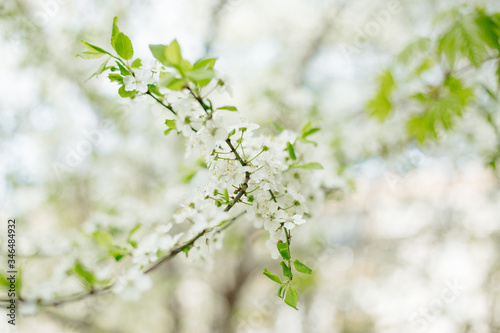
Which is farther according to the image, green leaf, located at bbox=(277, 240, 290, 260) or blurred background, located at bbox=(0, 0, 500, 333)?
blurred background, located at bbox=(0, 0, 500, 333)

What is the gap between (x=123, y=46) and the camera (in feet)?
2.38

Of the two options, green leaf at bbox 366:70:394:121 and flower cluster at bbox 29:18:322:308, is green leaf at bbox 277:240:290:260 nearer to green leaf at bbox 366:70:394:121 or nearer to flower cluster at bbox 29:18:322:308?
flower cluster at bbox 29:18:322:308

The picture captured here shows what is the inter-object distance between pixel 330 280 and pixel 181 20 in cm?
336

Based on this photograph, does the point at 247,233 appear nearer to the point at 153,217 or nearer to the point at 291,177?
the point at 153,217

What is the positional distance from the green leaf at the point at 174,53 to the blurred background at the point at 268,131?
1.28 metres

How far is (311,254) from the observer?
Answer: 3.36 metres

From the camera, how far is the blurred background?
2.17 m

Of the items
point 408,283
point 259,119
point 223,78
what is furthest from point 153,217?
point 408,283

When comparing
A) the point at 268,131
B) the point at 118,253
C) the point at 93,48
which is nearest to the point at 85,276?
the point at 118,253

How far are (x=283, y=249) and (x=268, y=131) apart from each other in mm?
1025

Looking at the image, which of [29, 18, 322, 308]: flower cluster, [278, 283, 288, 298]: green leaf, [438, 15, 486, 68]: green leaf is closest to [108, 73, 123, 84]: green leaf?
[29, 18, 322, 308]: flower cluster

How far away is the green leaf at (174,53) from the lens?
61 centimetres

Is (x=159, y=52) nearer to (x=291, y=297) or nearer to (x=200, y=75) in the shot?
(x=200, y=75)

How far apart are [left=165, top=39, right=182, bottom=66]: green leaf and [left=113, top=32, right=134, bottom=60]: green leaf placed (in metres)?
0.16
